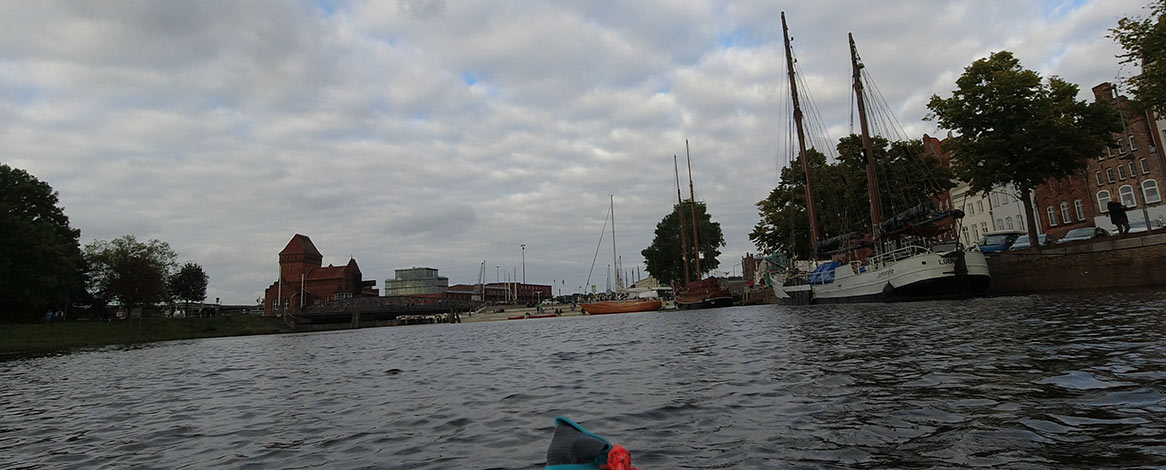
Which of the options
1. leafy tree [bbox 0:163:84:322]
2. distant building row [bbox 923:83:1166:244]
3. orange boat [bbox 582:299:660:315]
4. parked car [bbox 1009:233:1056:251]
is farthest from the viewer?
orange boat [bbox 582:299:660:315]

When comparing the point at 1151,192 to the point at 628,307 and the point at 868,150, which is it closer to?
the point at 868,150

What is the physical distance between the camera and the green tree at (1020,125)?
34125mm

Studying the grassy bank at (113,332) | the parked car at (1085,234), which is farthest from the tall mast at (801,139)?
the grassy bank at (113,332)

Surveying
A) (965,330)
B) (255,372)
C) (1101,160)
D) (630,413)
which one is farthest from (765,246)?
(630,413)

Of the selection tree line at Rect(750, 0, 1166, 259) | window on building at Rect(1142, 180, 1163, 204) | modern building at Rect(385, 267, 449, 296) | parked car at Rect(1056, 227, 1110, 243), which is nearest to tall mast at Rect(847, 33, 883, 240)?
tree line at Rect(750, 0, 1166, 259)

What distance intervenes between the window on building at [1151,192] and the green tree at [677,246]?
52.0 m

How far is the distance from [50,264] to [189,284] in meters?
48.3

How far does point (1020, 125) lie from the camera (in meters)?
35.0

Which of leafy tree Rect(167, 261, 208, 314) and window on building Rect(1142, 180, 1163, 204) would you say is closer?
window on building Rect(1142, 180, 1163, 204)

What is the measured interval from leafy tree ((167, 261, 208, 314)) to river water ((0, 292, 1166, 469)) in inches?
3558

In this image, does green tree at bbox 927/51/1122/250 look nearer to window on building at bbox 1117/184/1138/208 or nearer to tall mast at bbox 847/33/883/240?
tall mast at bbox 847/33/883/240

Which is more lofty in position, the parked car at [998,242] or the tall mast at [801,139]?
the tall mast at [801,139]

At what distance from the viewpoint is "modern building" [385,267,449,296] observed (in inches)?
6535

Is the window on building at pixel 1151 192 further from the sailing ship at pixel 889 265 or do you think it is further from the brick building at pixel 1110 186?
the sailing ship at pixel 889 265
